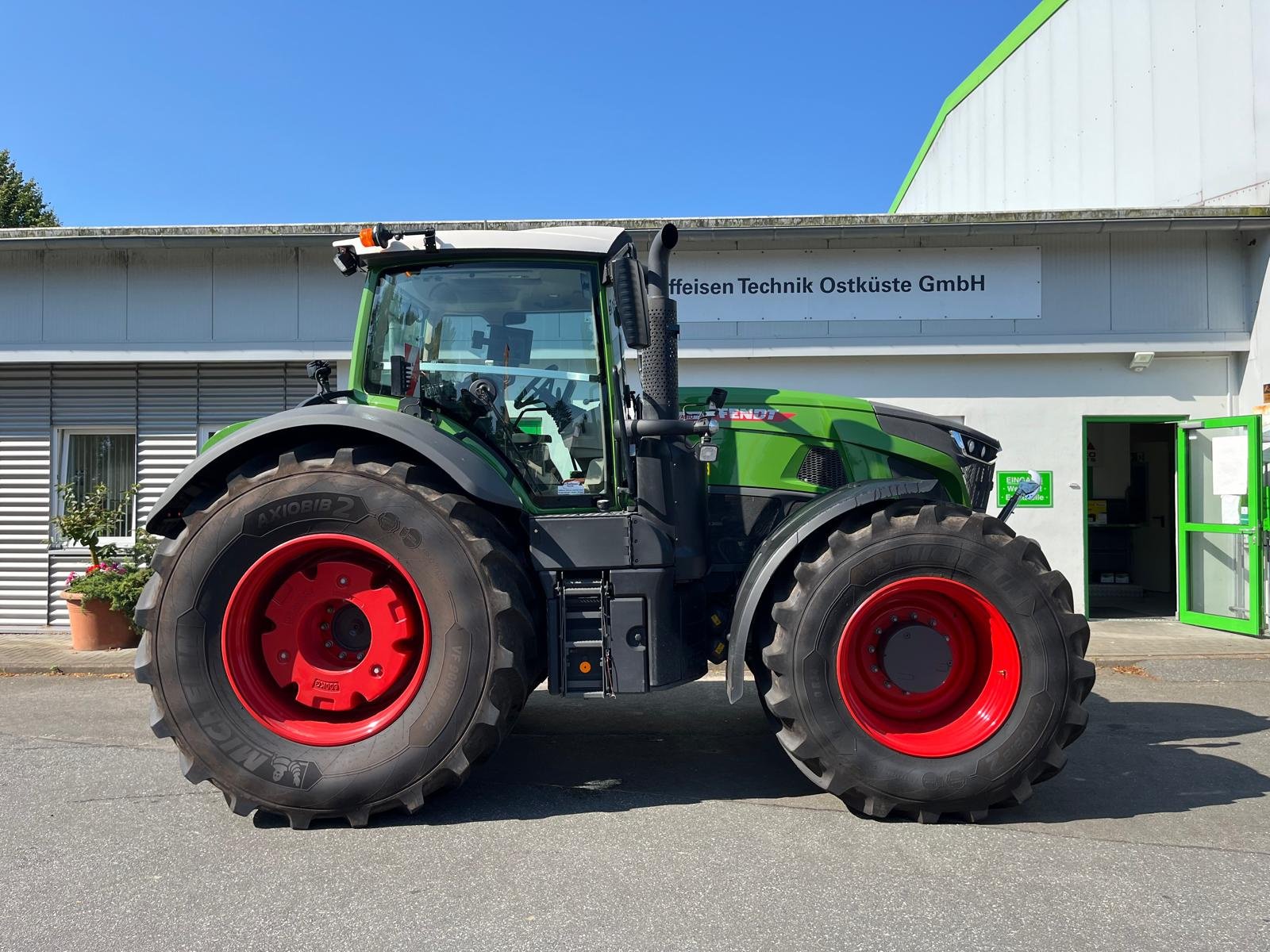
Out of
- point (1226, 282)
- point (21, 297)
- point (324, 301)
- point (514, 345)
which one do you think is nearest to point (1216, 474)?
point (1226, 282)

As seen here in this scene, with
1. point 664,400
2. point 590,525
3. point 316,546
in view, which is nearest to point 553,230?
point 664,400

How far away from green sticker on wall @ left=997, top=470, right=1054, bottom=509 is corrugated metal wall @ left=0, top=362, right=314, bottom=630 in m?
7.35

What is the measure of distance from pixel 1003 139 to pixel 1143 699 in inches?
465

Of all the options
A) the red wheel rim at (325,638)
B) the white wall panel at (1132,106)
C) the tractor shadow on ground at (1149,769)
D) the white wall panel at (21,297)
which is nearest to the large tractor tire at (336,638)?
the red wheel rim at (325,638)

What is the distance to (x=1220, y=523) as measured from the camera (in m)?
8.92

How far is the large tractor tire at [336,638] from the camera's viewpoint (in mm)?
3480

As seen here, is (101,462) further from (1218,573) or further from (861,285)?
(1218,573)

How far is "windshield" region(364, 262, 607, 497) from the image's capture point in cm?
398

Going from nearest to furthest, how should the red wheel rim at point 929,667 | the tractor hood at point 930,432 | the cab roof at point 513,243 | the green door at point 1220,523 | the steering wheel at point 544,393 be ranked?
1. the red wheel rim at point 929,667
2. the cab roof at point 513,243
3. the steering wheel at point 544,393
4. the tractor hood at point 930,432
5. the green door at point 1220,523

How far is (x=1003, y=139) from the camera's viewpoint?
15.0 meters

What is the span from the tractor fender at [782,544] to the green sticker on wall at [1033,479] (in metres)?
5.55

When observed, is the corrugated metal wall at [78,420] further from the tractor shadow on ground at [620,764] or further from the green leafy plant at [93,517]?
the tractor shadow on ground at [620,764]

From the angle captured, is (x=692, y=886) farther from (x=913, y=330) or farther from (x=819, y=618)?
(x=913, y=330)

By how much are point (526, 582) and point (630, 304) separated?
4.03ft
